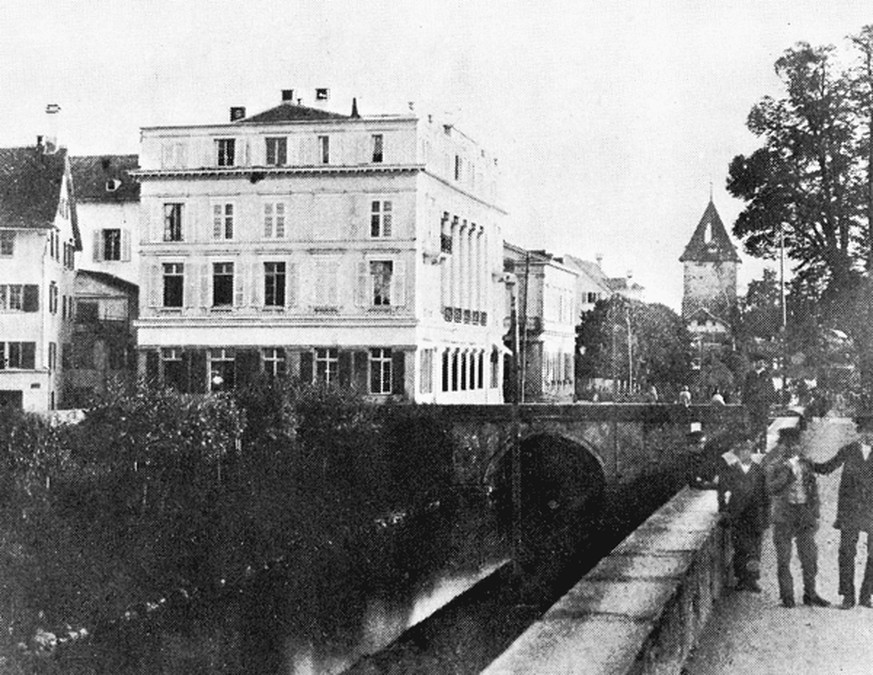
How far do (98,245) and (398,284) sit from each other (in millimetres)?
17656

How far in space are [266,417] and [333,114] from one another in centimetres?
1867

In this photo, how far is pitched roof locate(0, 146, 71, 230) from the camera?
146 ft

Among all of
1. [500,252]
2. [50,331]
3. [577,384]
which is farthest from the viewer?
[577,384]

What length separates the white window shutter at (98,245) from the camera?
5597 centimetres

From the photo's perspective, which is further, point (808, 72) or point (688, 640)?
point (808, 72)

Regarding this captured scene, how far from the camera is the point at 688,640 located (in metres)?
9.14

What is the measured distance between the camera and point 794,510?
1083cm

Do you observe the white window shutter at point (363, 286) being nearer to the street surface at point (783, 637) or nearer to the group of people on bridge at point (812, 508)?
the street surface at point (783, 637)

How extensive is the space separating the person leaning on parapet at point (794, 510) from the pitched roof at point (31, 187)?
3879 centimetres

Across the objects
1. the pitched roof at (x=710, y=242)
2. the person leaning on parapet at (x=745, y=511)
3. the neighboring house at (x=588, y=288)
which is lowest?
the person leaning on parapet at (x=745, y=511)

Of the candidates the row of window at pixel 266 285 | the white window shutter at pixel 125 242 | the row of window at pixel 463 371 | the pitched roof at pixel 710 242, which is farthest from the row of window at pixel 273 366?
the pitched roof at pixel 710 242

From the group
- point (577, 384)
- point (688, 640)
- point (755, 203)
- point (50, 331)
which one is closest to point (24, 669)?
point (688, 640)

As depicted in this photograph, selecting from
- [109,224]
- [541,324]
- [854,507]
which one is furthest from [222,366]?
[854,507]

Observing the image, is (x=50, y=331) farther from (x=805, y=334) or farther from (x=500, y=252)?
(x=805, y=334)
